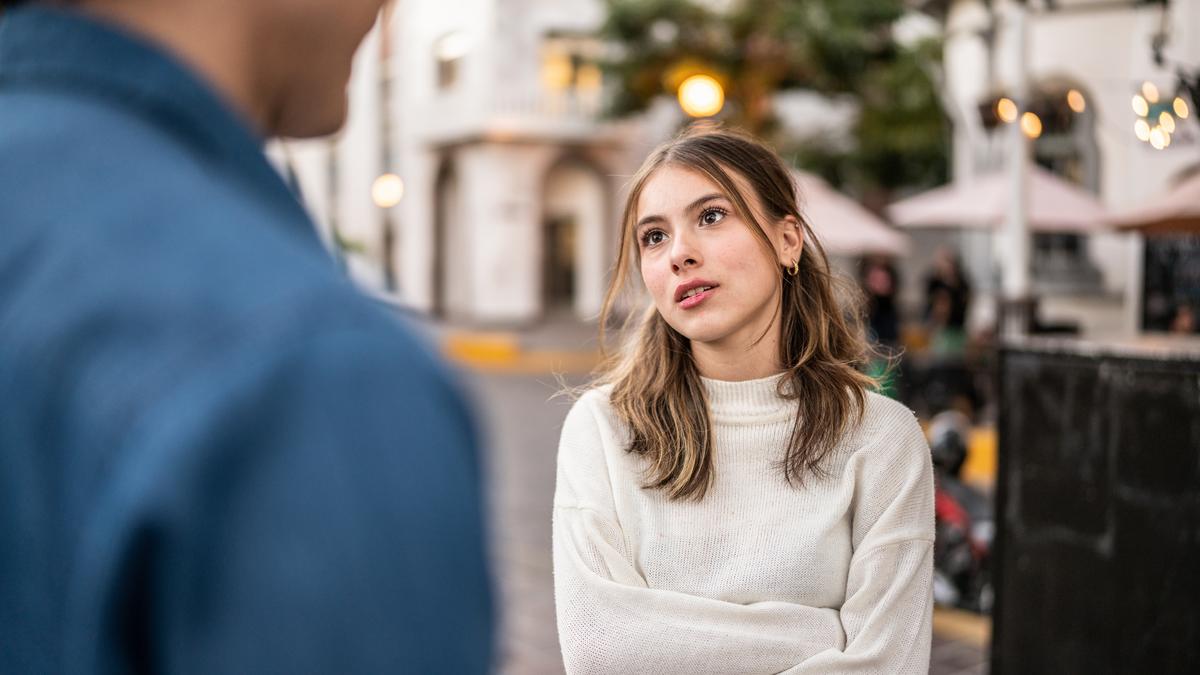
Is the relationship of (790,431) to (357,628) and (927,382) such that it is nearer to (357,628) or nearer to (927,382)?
(357,628)

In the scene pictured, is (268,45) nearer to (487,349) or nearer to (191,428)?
(191,428)

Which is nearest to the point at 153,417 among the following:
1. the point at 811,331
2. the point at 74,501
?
the point at 74,501

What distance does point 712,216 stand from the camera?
2.10 metres

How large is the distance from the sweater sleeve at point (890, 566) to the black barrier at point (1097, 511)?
1952mm

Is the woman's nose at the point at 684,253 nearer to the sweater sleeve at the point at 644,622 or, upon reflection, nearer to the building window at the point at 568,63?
the sweater sleeve at the point at 644,622

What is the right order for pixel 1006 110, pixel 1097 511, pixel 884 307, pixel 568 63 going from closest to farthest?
pixel 1097 511 → pixel 1006 110 → pixel 884 307 → pixel 568 63

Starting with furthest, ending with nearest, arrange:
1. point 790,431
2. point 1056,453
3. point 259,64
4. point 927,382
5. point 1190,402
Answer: point 927,382 < point 1056,453 < point 1190,402 < point 790,431 < point 259,64

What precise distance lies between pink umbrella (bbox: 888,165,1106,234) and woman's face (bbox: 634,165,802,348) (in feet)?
33.2

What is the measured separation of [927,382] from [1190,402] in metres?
9.63

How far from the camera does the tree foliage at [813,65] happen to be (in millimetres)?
20766

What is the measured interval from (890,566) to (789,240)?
57 cm

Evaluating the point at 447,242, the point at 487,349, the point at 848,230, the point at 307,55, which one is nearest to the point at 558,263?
the point at 447,242

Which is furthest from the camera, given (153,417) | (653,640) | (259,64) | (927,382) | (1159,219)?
(927,382)

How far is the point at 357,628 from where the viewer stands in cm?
64
